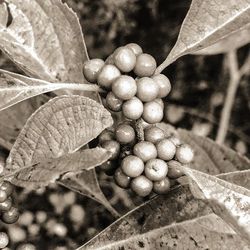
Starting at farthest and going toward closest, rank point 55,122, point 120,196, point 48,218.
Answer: point 120,196 → point 48,218 → point 55,122

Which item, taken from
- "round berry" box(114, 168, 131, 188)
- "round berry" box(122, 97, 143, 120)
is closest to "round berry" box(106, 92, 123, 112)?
"round berry" box(122, 97, 143, 120)

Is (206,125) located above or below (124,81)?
below

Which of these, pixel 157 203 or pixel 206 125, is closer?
pixel 157 203

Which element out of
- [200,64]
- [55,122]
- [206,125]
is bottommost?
[206,125]

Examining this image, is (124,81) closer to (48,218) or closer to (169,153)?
(169,153)

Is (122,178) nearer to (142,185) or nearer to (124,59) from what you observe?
(142,185)

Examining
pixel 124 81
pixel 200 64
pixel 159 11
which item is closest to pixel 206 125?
pixel 200 64

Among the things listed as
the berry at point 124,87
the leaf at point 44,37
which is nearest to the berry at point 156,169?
the berry at point 124,87
